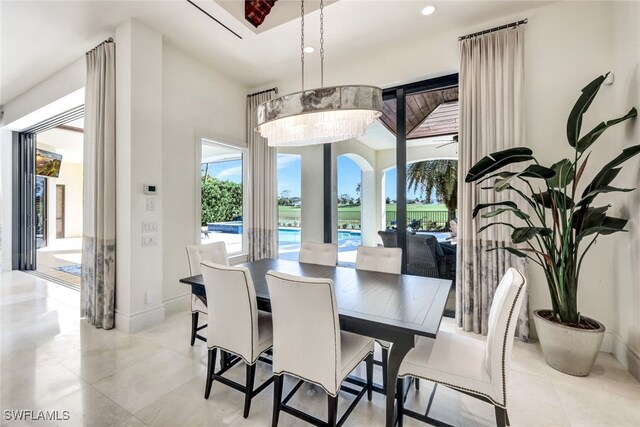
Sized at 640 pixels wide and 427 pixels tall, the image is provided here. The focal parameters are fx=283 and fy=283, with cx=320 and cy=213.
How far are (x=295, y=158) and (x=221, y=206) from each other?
154 centimetres

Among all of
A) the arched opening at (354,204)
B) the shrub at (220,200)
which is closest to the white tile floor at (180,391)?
the shrub at (220,200)

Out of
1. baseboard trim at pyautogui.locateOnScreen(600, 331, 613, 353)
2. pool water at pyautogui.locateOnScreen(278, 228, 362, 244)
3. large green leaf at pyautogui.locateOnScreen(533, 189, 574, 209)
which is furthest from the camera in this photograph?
pool water at pyautogui.locateOnScreen(278, 228, 362, 244)

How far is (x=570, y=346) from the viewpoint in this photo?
228cm

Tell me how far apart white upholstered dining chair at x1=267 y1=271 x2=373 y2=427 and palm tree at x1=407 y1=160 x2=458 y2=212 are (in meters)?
2.57

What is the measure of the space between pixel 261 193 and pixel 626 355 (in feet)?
14.6

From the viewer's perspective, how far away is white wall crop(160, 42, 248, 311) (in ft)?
11.9

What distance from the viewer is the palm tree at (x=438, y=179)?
11.7ft

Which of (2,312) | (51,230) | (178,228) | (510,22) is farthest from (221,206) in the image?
(51,230)

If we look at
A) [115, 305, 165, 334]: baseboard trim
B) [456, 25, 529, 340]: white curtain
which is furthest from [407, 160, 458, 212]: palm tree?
[115, 305, 165, 334]: baseboard trim

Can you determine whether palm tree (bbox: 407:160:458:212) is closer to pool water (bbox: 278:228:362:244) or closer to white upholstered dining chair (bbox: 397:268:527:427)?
pool water (bbox: 278:228:362:244)

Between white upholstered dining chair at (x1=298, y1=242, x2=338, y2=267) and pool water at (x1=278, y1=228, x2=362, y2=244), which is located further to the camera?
pool water at (x1=278, y1=228, x2=362, y2=244)

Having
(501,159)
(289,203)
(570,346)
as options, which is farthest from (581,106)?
(289,203)

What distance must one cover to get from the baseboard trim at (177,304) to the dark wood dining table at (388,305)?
66.6 inches

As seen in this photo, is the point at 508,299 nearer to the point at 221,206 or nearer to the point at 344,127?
the point at 344,127
